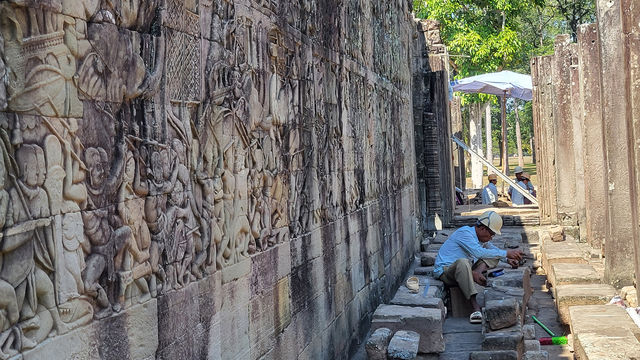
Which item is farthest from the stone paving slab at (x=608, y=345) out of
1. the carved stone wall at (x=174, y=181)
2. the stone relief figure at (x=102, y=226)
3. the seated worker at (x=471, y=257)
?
the stone relief figure at (x=102, y=226)

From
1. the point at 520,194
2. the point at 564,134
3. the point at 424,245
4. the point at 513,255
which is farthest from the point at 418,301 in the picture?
the point at 520,194

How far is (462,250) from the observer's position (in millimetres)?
9805

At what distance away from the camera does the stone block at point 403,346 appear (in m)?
6.57

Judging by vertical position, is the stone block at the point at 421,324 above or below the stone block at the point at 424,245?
above

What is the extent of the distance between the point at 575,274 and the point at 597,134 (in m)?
3.13

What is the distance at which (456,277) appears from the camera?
9281 millimetres

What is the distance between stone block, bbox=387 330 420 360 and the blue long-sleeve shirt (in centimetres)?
280

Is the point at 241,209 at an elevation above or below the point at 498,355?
above

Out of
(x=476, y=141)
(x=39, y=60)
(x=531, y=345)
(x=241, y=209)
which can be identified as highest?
(x=39, y=60)

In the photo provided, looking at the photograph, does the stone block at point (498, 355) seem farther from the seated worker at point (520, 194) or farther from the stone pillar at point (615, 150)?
the seated worker at point (520, 194)

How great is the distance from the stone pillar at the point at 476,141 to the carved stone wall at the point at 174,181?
78.1ft

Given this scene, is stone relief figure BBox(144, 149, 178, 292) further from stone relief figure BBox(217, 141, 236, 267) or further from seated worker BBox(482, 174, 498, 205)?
seated worker BBox(482, 174, 498, 205)

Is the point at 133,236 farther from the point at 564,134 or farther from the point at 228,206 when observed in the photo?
the point at 564,134

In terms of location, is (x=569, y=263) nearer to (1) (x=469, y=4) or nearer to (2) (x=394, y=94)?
(2) (x=394, y=94)
